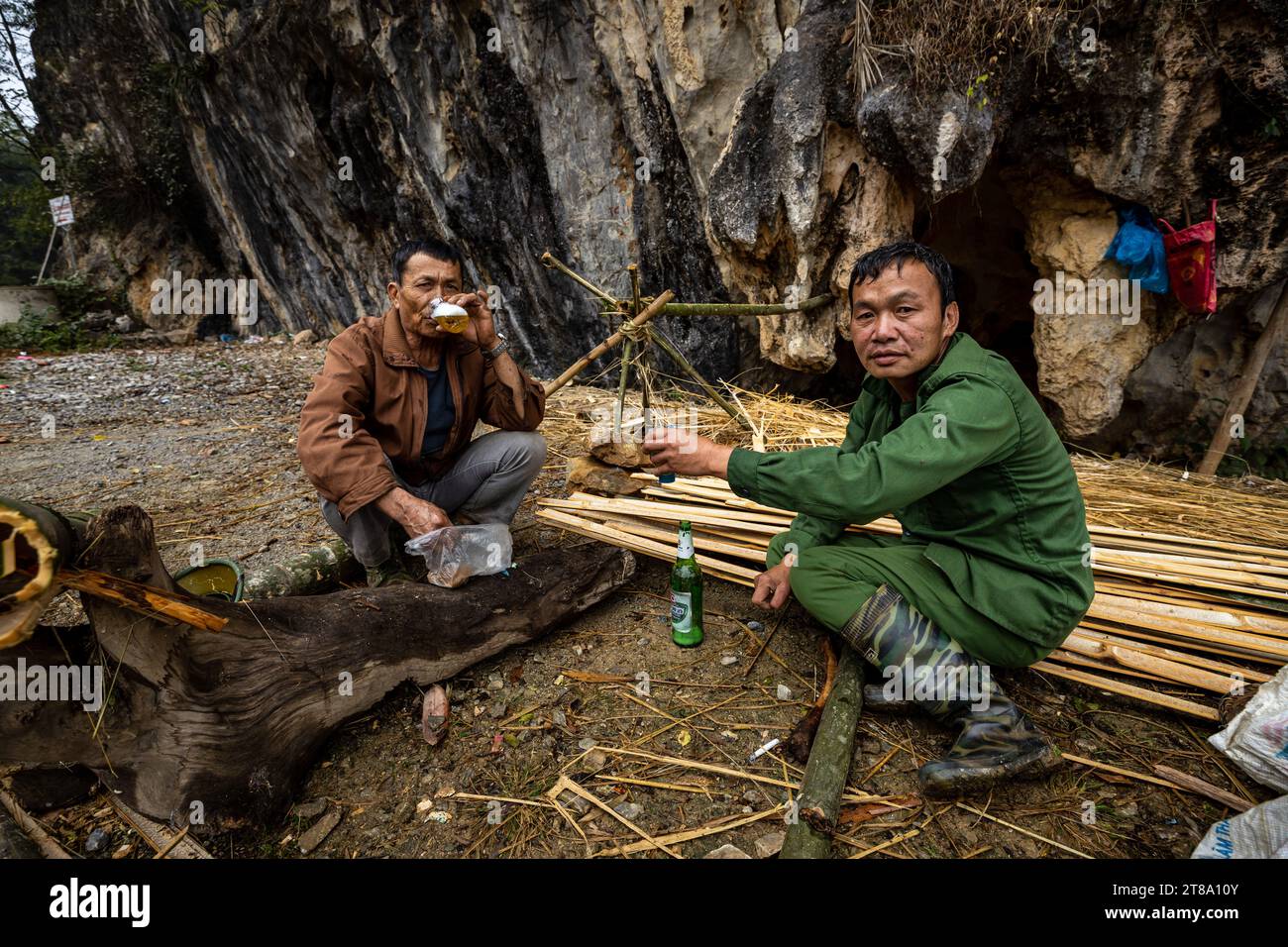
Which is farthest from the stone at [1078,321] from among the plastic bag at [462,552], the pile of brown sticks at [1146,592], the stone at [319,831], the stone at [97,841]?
the stone at [97,841]

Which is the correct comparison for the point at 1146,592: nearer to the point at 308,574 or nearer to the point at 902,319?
the point at 902,319

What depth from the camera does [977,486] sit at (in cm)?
197

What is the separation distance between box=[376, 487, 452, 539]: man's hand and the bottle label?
98 cm

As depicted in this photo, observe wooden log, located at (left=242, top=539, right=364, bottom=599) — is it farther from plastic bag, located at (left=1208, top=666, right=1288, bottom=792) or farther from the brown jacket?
plastic bag, located at (left=1208, top=666, right=1288, bottom=792)

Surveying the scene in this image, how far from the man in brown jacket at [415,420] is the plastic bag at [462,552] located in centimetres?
7

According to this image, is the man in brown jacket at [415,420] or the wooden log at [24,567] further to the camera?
the man in brown jacket at [415,420]

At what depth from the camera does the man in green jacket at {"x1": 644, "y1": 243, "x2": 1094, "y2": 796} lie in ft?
5.60

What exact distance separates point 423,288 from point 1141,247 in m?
4.47

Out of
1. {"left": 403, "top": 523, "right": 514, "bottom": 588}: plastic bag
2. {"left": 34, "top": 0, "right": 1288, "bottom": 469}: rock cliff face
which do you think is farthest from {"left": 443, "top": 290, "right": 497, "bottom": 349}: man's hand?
{"left": 34, "top": 0, "right": 1288, "bottom": 469}: rock cliff face

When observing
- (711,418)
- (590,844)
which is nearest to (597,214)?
(711,418)

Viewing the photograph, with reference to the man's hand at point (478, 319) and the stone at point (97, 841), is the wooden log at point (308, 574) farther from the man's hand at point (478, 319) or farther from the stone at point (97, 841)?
the man's hand at point (478, 319)

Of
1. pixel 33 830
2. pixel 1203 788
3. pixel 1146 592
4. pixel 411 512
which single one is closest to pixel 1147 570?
pixel 1146 592

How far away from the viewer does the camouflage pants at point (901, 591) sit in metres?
1.98

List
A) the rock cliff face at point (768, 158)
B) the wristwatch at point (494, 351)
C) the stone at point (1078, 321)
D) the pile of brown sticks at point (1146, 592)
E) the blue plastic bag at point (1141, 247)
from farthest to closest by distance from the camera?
the stone at point (1078, 321) → the blue plastic bag at point (1141, 247) → the rock cliff face at point (768, 158) → the wristwatch at point (494, 351) → the pile of brown sticks at point (1146, 592)
